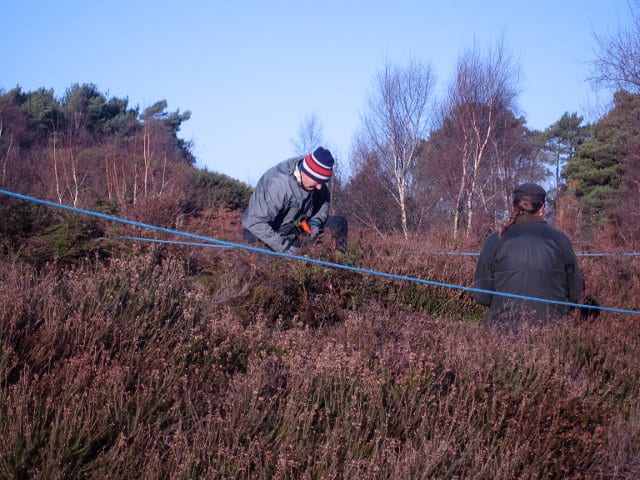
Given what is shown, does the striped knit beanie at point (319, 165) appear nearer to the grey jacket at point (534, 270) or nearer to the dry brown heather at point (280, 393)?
the dry brown heather at point (280, 393)

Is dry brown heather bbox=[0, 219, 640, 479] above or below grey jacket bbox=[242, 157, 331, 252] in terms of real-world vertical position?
below

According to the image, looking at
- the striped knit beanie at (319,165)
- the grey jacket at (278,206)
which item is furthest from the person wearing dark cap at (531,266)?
the grey jacket at (278,206)

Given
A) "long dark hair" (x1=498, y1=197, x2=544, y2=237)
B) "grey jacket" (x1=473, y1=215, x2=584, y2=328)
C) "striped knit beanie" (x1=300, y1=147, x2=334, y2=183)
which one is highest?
"striped knit beanie" (x1=300, y1=147, x2=334, y2=183)

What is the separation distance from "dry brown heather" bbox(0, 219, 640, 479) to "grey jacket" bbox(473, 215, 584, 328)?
0.28m

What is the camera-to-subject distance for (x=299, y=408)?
11.8 ft

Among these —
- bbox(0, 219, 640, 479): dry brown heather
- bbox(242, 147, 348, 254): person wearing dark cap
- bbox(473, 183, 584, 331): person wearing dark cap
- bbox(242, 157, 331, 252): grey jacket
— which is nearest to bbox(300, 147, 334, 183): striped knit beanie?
bbox(242, 147, 348, 254): person wearing dark cap

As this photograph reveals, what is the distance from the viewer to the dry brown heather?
308 centimetres

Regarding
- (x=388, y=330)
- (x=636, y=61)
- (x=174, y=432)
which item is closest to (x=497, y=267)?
(x=388, y=330)

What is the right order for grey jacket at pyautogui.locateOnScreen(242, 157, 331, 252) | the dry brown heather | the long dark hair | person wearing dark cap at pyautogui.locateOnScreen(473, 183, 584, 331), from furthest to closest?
grey jacket at pyautogui.locateOnScreen(242, 157, 331, 252) → the long dark hair → person wearing dark cap at pyautogui.locateOnScreen(473, 183, 584, 331) → the dry brown heather

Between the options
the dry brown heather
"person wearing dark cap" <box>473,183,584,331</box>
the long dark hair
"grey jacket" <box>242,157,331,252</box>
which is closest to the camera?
the dry brown heather

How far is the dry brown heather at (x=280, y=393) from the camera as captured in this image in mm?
3084

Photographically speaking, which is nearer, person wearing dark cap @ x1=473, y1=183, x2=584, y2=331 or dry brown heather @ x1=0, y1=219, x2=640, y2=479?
dry brown heather @ x1=0, y1=219, x2=640, y2=479

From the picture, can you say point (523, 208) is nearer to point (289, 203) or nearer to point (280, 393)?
point (289, 203)

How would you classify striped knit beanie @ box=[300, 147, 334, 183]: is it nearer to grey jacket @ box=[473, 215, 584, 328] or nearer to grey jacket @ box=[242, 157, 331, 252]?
grey jacket @ box=[242, 157, 331, 252]
